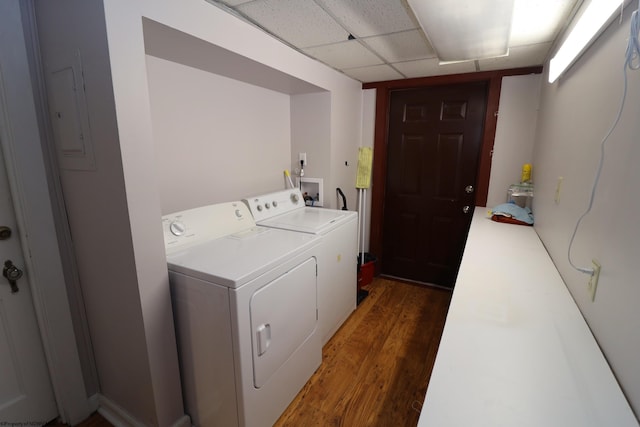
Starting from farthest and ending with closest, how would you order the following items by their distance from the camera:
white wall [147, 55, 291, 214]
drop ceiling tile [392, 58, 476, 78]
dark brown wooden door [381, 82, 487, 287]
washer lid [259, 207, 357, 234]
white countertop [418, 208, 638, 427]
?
dark brown wooden door [381, 82, 487, 287] < drop ceiling tile [392, 58, 476, 78] < washer lid [259, 207, 357, 234] < white wall [147, 55, 291, 214] < white countertop [418, 208, 638, 427]

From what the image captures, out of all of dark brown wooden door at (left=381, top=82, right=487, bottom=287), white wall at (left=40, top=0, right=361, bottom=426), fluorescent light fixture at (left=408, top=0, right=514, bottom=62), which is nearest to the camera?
white wall at (left=40, top=0, right=361, bottom=426)

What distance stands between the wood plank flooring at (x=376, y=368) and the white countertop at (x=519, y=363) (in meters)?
0.93

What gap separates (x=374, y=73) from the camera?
275 cm

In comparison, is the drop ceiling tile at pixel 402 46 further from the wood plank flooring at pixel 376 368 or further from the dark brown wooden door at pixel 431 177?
the wood plank flooring at pixel 376 368

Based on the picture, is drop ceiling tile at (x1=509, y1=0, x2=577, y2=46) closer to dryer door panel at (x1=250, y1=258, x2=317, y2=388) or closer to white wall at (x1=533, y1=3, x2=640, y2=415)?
white wall at (x1=533, y1=3, x2=640, y2=415)

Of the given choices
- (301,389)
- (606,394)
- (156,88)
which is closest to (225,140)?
(156,88)

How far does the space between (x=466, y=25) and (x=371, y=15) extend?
18.5 inches

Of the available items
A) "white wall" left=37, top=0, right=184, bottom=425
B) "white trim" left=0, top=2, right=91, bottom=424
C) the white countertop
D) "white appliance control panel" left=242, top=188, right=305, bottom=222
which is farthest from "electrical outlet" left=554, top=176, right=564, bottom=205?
"white trim" left=0, top=2, right=91, bottom=424

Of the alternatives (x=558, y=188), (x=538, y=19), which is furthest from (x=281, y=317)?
(x=538, y=19)

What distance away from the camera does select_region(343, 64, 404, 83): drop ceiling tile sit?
8.48 feet

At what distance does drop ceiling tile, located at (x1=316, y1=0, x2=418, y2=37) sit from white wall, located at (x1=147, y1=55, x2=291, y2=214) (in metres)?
0.96

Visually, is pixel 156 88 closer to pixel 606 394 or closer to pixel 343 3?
pixel 343 3

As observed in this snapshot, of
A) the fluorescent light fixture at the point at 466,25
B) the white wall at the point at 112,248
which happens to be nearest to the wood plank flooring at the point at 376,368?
the white wall at the point at 112,248

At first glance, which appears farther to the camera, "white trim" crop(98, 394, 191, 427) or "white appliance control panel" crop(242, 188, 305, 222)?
"white appliance control panel" crop(242, 188, 305, 222)
